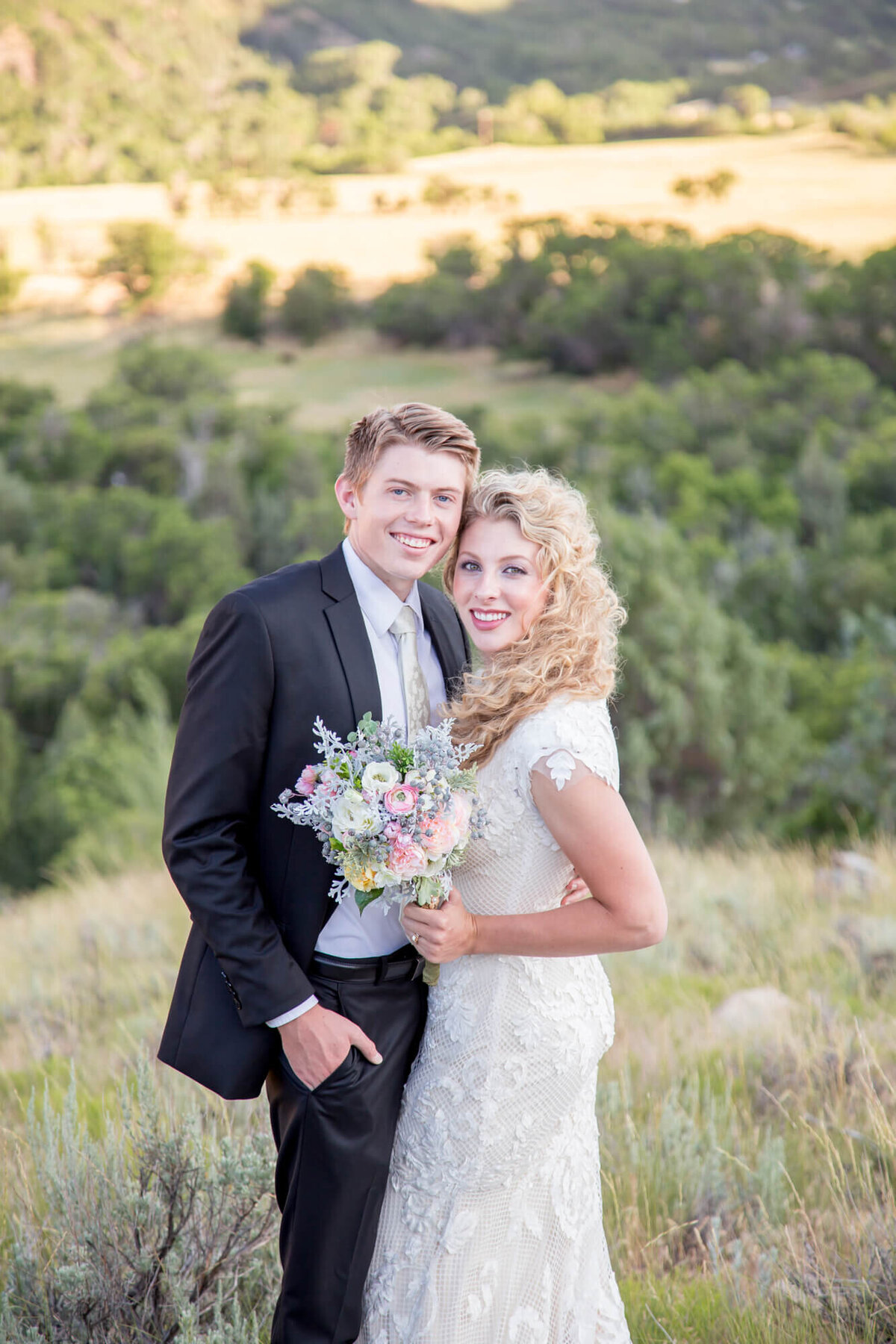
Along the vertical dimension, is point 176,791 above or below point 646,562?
above

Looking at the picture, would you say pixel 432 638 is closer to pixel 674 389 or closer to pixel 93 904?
pixel 93 904

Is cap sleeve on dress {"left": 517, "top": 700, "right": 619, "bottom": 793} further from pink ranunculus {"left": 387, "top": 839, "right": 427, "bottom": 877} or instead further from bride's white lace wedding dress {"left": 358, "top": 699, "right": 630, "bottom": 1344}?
pink ranunculus {"left": 387, "top": 839, "right": 427, "bottom": 877}

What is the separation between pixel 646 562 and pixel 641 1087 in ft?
28.0

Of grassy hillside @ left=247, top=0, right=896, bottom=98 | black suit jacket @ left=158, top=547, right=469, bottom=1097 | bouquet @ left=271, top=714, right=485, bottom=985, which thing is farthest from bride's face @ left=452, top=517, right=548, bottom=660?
grassy hillside @ left=247, top=0, right=896, bottom=98

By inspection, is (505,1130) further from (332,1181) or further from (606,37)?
(606,37)

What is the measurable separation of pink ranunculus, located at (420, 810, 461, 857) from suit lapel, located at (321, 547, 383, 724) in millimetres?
324

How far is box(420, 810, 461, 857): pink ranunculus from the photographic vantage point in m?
1.89

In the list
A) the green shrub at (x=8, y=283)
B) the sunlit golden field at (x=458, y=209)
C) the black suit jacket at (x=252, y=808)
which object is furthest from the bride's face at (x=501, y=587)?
the green shrub at (x=8, y=283)

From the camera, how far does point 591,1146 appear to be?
2316mm

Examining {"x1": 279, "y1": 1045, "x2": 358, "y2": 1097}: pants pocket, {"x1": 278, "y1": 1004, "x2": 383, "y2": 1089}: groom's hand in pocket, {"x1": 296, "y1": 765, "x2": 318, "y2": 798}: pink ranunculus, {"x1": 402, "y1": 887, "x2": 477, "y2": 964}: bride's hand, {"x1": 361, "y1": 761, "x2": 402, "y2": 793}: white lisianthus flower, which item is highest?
{"x1": 361, "y1": 761, "x2": 402, "y2": 793}: white lisianthus flower

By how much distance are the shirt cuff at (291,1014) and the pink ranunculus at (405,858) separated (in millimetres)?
381

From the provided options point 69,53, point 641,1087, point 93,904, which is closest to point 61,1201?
point 641,1087

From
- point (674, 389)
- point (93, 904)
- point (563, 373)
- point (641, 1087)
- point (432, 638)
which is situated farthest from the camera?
point (563, 373)

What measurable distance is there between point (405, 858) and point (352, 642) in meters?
0.52
